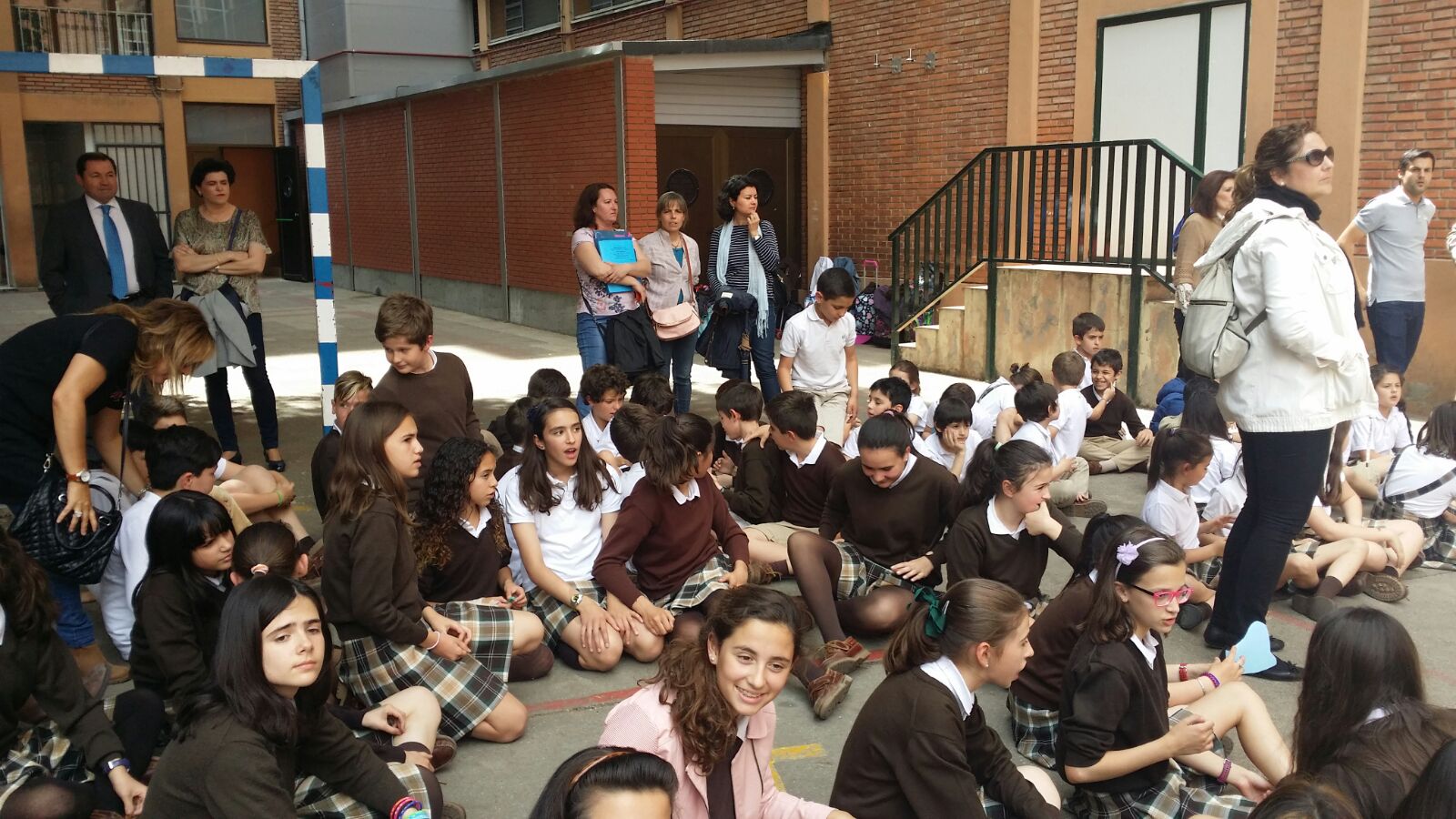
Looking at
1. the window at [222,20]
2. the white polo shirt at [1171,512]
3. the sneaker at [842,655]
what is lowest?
the sneaker at [842,655]

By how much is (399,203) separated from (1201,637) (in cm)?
1660

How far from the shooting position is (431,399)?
5.35 metres

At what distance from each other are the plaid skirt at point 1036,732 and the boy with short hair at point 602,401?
2545mm

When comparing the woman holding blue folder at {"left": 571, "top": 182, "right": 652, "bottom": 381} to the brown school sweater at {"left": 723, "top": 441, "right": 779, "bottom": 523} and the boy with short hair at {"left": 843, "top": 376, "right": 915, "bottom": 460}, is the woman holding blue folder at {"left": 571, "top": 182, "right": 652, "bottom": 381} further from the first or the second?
the brown school sweater at {"left": 723, "top": 441, "right": 779, "bottom": 523}

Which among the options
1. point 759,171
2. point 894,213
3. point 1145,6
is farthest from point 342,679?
point 759,171

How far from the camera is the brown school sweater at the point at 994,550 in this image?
445 centimetres

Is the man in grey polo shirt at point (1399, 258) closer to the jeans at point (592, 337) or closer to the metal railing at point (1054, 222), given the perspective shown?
the metal railing at point (1054, 222)

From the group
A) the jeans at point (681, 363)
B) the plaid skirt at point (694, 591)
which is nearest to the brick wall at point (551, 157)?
the jeans at point (681, 363)

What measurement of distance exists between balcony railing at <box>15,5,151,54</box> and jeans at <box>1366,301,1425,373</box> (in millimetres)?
21247

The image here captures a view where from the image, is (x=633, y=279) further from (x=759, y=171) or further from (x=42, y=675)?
(x=759, y=171)

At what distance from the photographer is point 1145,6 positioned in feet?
36.1

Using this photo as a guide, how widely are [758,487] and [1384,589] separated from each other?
2.81 meters

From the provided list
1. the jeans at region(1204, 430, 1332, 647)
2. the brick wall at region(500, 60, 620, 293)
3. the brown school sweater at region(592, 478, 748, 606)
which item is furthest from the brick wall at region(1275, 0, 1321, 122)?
the brown school sweater at region(592, 478, 748, 606)

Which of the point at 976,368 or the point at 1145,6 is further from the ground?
the point at 1145,6
